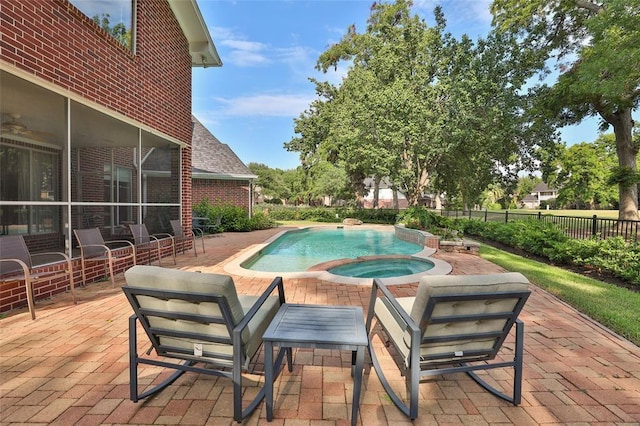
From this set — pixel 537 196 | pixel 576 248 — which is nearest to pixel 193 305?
pixel 576 248

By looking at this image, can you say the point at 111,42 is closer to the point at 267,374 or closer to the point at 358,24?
the point at 267,374

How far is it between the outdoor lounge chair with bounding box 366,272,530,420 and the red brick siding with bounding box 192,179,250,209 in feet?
50.9

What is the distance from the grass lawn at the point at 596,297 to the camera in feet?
11.7

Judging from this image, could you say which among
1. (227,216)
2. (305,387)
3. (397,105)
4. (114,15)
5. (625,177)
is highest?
(397,105)

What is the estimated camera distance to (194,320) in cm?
192

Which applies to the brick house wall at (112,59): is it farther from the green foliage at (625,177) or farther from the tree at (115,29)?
the green foliage at (625,177)

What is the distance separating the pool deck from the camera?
6.61 ft

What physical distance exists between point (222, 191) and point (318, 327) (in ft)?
51.1

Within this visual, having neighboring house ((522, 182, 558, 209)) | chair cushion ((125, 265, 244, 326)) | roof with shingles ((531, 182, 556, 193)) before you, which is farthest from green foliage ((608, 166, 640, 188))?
roof with shingles ((531, 182, 556, 193))

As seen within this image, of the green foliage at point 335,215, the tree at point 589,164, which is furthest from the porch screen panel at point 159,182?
the tree at point 589,164

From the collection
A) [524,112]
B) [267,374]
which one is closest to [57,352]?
[267,374]

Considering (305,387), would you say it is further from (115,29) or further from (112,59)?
(115,29)

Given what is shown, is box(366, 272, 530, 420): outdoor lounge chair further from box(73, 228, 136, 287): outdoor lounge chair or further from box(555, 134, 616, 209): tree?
box(555, 134, 616, 209): tree

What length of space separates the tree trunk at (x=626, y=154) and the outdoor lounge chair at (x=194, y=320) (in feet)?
58.9
